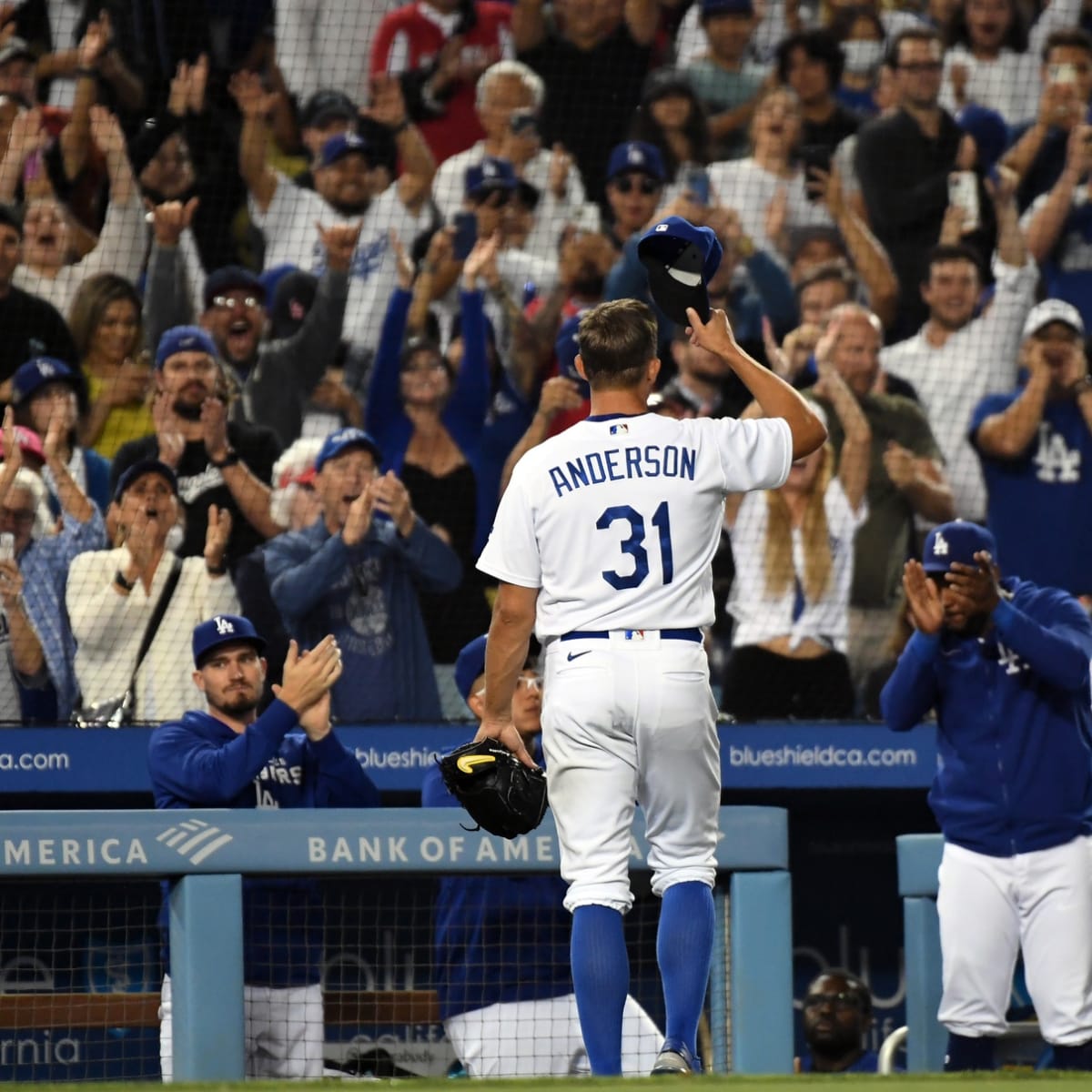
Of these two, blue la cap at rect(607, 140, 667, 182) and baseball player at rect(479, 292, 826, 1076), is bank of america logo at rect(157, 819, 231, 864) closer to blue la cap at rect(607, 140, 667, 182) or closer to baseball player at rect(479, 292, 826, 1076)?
baseball player at rect(479, 292, 826, 1076)

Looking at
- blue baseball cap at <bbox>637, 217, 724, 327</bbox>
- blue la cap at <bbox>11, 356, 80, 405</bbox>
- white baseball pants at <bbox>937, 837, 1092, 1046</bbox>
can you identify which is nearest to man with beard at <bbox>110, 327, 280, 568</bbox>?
blue la cap at <bbox>11, 356, 80, 405</bbox>

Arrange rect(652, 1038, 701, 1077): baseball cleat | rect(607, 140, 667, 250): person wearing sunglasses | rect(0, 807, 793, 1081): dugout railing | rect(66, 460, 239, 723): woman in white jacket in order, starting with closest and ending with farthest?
rect(652, 1038, 701, 1077): baseball cleat < rect(0, 807, 793, 1081): dugout railing < rect(66, 460, 239, 723): woman in white jacket < rect(607, 140, 667, 250): person wearing sunglasses

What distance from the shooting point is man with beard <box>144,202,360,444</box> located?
25.6ft

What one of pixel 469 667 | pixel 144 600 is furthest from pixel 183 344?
pixel 469 667

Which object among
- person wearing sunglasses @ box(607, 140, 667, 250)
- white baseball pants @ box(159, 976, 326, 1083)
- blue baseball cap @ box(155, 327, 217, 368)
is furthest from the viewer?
person wearing sunglasses @ box(607, 140, 667, 250)

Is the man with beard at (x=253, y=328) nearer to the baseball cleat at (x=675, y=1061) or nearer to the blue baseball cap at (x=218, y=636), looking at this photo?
the blue baseball cap at (x=218, y=636)

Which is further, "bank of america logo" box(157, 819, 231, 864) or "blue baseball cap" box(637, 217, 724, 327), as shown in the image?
"bank of america logo" box(157, 819, 231, 864)

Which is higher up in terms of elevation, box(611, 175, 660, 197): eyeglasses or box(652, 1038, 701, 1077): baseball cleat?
box(611, 175, 660, 197): eyeglasses

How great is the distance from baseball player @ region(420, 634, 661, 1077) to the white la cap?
4038 mm

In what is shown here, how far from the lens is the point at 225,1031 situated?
4.21 metres

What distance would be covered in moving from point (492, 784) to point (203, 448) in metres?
4.42

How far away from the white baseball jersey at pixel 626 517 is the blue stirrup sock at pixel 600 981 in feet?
1.74

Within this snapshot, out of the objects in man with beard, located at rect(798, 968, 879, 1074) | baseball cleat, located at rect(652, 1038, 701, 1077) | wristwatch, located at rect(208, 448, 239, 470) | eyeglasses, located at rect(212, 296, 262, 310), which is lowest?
man with beard, located at rect(798, 968, 879, 1074)

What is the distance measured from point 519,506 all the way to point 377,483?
396cm
